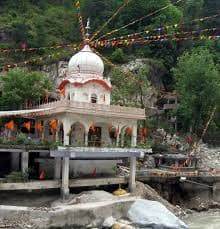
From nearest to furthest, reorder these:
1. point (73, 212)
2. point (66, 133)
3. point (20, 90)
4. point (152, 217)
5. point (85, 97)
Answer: point (73, 212)
point (152, 217)
point (66, 133)
point (85, 97)
point (20, 90)

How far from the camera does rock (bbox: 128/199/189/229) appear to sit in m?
21.7

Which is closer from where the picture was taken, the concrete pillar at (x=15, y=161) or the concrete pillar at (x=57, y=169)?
the concrete pillar at (x=57, y=169)

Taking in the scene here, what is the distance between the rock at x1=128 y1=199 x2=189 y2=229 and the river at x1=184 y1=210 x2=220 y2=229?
2.85 metres

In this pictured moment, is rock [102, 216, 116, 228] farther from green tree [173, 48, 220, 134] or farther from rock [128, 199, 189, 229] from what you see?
green tree [173, 48, 220, 134]

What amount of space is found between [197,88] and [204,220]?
804 inches

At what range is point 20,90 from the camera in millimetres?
34281

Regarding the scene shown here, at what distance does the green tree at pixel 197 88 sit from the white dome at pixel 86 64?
52.8 ft

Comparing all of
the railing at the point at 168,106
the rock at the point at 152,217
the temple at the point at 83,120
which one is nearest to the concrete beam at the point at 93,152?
the temple at the point at 83,120

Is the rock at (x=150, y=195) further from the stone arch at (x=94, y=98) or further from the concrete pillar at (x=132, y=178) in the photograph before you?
the stone arch at (x=94, y=98)

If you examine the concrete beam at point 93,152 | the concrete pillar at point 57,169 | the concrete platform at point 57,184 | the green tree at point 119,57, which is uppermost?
the green tree at point 119,57

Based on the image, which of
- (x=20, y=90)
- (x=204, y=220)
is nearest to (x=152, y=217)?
(x=204, y=220)

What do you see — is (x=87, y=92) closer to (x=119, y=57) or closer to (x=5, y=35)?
(x=119, y=57)

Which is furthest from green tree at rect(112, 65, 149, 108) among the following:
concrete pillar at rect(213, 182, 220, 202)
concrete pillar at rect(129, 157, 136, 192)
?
concrete pillar at rect(129, 157, 136, 192)

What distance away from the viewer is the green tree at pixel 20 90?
3406 cm
